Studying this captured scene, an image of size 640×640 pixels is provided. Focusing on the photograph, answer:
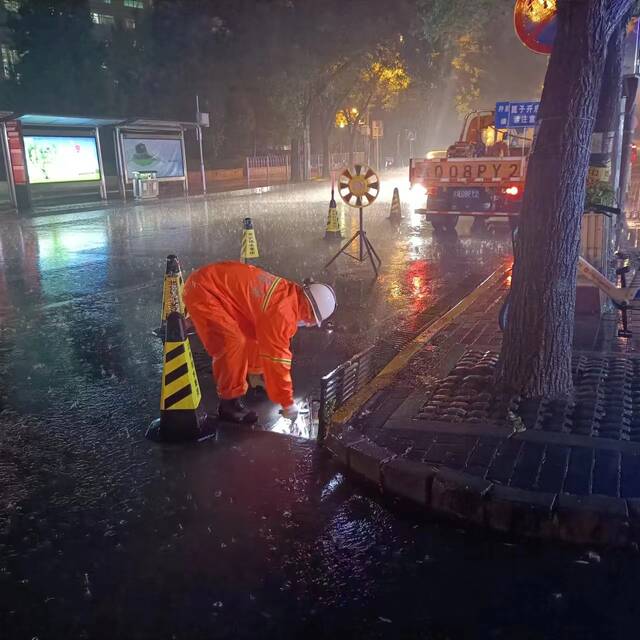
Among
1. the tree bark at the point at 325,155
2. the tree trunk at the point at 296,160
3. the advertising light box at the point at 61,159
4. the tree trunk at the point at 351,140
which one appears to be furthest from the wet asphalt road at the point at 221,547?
the tree trunk at the point at 351,140

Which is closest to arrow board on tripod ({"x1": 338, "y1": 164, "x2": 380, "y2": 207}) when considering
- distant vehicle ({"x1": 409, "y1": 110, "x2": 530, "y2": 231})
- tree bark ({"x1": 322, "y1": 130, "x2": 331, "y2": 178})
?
distant vehicle ({"x1": 409, "y1": 110, "x2": 530, "y2": 231})

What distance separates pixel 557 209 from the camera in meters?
4.45

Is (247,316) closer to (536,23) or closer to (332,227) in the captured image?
(536,23)

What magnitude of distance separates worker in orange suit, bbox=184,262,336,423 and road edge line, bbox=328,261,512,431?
40 cm

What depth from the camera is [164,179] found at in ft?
95.8

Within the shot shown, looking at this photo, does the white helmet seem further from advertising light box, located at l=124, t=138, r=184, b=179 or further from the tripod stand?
advertising light box, located at l=124, t=138, r=184, b=179

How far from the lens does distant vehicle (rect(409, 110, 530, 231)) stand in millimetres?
13250

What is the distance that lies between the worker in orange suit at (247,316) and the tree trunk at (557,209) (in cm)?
137

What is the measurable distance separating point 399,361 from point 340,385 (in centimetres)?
133

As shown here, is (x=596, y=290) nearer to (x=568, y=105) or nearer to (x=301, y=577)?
(x=568, y=105)

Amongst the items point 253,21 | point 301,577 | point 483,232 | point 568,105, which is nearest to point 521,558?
point 301,577

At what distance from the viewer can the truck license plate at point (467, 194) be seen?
13750 millimetres

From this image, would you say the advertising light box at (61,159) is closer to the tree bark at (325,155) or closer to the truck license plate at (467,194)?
the truck license plate at (467,194)

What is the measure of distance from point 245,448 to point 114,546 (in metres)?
1.21
